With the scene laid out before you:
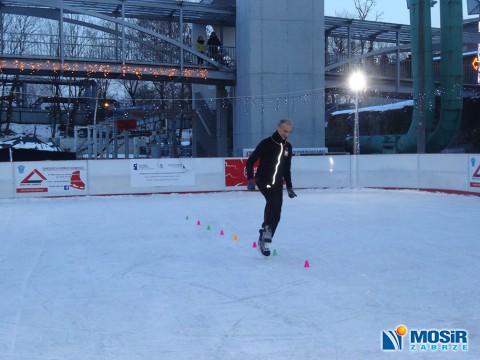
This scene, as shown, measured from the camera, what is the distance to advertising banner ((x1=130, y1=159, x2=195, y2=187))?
55.1 ft

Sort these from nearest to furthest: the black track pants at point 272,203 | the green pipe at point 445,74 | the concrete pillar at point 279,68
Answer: the black track pants at point 272,203
the concrete pillar at point 279,68
the green pipe at point 445,74

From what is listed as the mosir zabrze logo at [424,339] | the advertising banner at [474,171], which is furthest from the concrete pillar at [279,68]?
the mosir zabrze logo at [424,339]

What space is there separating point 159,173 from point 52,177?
10.2ft

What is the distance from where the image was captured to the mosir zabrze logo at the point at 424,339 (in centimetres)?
375

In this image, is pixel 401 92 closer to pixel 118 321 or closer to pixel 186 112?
pixel 186 112

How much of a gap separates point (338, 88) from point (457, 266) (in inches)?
880

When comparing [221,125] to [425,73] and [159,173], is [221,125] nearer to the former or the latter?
[425,73]

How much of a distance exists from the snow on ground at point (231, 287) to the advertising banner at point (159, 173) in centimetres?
584

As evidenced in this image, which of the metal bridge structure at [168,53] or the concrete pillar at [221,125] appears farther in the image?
the concrete pillar at [221,125]

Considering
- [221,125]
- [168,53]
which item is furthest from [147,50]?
[221,125]

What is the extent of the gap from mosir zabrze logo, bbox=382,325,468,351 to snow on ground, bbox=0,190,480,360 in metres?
0.07

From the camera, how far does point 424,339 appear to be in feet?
12.8

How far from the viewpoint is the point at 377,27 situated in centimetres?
2866

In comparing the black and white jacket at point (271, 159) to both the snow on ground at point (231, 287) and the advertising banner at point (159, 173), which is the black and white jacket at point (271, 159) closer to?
the snow on ground at point (231, 287)
